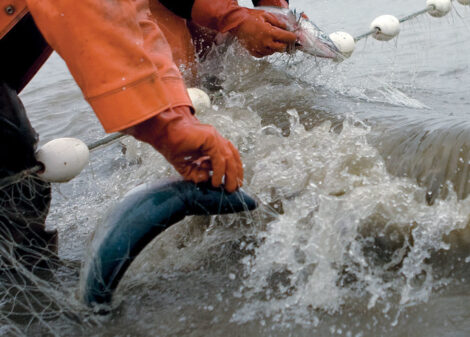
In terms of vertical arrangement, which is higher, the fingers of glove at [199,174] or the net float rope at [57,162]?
the fingers of glove at [199,174]

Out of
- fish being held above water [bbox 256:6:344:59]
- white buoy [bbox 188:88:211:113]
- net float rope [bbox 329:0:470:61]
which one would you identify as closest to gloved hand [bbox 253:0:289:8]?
fish being held above water [bbox 256:6:344:59]

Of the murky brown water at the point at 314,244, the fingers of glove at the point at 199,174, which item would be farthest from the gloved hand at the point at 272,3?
the fingers of glove at the point at 199,174

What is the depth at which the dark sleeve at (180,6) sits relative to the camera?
433 cm

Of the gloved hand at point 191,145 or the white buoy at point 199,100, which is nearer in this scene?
the gloved hand at point 191,145

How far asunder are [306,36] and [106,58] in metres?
2.49

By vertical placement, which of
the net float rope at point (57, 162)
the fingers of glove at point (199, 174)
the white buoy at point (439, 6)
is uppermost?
the white buoy at point (439, 6)

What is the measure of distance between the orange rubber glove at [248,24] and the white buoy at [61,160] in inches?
76.8

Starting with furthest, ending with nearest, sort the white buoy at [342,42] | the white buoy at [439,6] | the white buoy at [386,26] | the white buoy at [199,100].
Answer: the white buoy at [439,6] < the white buoy at [386,26] < the white buoy at [342,42] < the white buoy at [199,100]

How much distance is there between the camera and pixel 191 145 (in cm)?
217

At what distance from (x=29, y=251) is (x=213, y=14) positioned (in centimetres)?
235

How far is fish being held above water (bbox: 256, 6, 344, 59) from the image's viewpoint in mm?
4230

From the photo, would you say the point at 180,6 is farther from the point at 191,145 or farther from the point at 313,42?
the point at 191,145

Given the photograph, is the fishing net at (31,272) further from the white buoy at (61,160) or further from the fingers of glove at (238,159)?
the fingers of glove at (238,159)

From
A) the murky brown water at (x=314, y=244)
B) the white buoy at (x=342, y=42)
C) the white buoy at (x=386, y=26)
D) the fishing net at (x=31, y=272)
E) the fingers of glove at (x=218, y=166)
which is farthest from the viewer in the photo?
the white buoy at (x=386, y=26)
